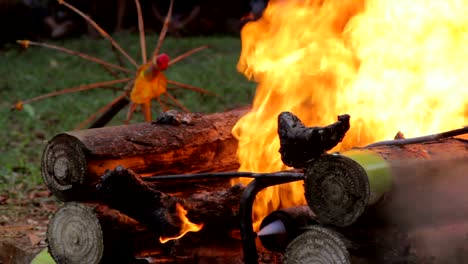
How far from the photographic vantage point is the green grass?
Result: 981cm

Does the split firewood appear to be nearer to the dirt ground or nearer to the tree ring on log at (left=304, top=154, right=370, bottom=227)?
the tree ring on log at (left=304, top=154, right=370, bottom=227)

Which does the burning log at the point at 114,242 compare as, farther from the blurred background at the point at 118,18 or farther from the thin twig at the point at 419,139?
the blurred background at the point at 118,18

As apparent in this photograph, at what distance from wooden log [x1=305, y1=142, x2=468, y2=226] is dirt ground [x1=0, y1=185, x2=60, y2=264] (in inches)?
93.8

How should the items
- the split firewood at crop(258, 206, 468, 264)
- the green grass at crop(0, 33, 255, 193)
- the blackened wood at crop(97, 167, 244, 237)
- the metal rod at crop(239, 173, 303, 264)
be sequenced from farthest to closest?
the green grass at crop(0, 33, 255, 193), the blackened wood at crop(97, 167, 244, 237), the metal rod at crop(239, 173, 303, 264), the split firewood at crop(258, 206, 468, 264)

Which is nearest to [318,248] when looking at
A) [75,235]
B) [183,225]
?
[183,225]

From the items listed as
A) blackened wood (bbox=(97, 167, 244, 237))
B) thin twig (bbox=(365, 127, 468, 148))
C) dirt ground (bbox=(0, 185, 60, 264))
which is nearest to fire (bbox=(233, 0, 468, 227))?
blackened wood (bbox=(97, 167, 244, 237))

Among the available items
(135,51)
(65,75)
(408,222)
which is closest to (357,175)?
(408,222)

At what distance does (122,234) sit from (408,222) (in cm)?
152

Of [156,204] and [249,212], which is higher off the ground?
[156,204]

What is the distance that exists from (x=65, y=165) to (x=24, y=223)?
224 cm

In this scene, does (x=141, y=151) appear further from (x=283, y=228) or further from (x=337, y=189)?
(x=337, y=189)

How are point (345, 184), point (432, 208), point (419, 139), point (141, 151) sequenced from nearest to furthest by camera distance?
point (345, 184) → point (432, 208) → point (419, 139) → point (141, 151)

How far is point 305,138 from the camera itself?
3732mm

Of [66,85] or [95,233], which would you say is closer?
[95,233]
